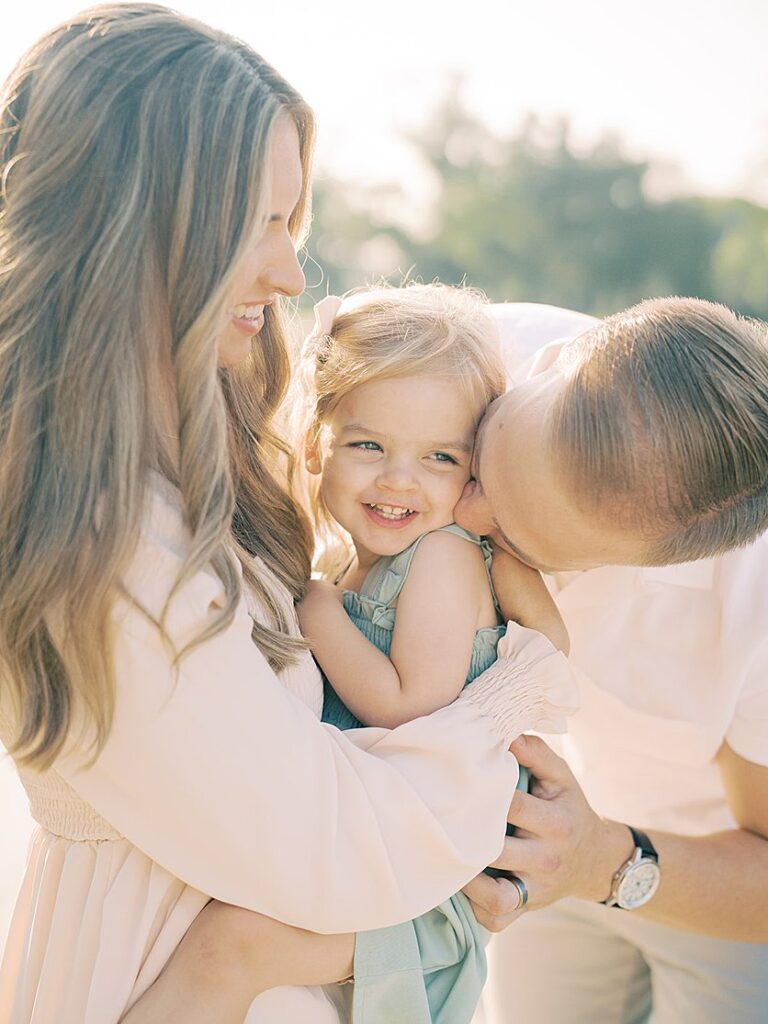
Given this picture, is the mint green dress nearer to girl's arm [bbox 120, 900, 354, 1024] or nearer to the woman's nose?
girl's arm [bbox 120, 900, 354, 1024]

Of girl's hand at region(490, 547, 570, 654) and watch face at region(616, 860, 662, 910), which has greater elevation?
girl's hand at region(490, 547, 570, 654)

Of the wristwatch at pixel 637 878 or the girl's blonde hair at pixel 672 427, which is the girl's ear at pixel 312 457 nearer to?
the girl's blonde hair at pixel 672 427

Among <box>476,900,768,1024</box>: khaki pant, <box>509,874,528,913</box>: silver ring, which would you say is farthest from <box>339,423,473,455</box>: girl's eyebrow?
<box>476,900,768,1024</box>: khaki pant

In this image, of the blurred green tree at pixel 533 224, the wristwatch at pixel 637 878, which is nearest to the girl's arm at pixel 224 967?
the wristwatch at pixel 637 878

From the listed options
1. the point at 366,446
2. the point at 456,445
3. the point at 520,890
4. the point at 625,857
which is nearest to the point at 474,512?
the point at 456,445

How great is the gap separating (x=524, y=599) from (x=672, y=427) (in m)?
0.50

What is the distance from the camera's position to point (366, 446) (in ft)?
7.07

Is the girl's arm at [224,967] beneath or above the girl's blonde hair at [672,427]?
beneath

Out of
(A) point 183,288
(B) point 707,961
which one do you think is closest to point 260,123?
(A) point 183,288

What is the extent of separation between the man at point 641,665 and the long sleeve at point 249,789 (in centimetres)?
32

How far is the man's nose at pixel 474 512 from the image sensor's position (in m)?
2.08

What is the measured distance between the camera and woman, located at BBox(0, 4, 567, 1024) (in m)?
1.52

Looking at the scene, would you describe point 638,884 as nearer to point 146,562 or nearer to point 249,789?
point 249,789

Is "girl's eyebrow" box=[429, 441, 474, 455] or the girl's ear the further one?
the girl's ear
